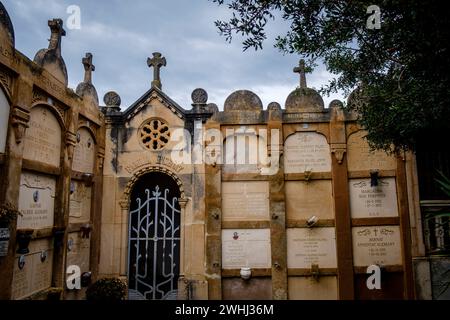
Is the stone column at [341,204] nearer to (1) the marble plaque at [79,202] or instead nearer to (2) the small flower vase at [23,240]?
(1) the marble plaque at [79,202]

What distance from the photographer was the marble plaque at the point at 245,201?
8008 millimetres

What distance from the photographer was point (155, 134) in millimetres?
8430

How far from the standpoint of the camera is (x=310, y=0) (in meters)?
4.79

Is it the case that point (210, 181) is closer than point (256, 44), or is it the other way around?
point (256, 44)

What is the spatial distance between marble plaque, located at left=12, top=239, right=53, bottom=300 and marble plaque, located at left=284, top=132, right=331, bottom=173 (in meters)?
5.43

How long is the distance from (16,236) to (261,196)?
5.09 metres

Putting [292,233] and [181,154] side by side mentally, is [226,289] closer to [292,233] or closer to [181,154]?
[292,233]

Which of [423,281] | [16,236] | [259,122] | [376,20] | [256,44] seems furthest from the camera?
[259,122]

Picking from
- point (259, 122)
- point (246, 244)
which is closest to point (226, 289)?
point (246, 244)

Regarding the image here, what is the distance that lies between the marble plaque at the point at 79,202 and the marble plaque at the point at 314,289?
5004 millimetres

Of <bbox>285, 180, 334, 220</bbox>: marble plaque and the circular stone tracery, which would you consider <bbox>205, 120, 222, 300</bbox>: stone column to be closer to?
the circular stone tracery

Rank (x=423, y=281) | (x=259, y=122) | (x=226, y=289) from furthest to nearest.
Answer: (x=259, y=122)
(x=226, y=289)
(x=423, y=281)

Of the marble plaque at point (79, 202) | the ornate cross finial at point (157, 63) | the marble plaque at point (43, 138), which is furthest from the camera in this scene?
the ornate cross finial at point (157, 63)

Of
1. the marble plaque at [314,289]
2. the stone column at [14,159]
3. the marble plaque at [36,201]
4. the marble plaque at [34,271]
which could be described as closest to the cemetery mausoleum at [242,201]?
the marble plaque at [314,289]
